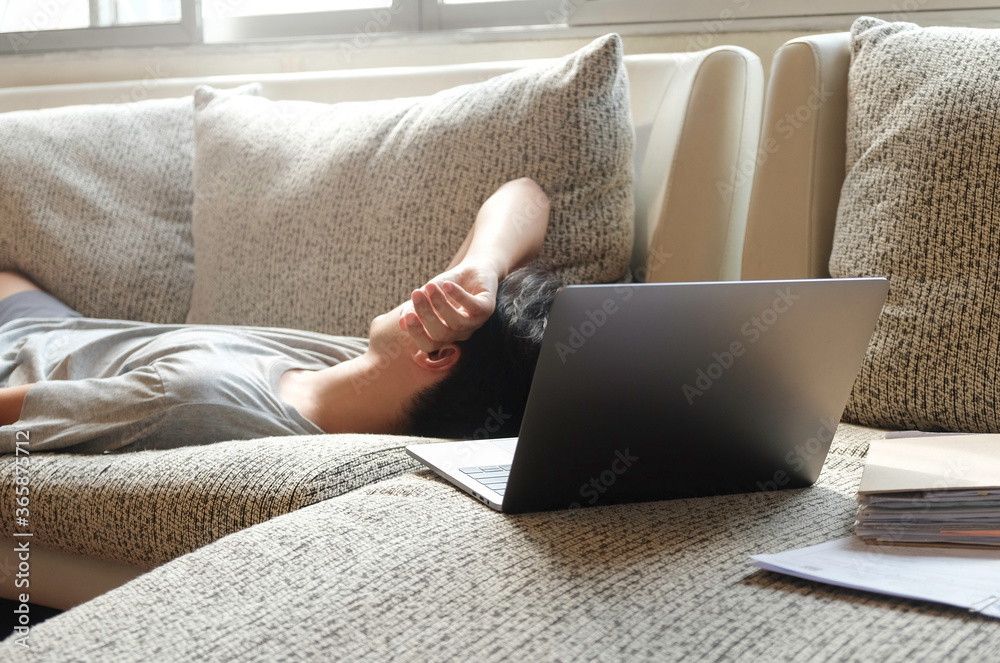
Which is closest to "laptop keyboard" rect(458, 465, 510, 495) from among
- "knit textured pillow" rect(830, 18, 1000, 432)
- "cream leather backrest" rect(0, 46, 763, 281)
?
"knit textured pillow" rect(830, 18, 1000, 432)

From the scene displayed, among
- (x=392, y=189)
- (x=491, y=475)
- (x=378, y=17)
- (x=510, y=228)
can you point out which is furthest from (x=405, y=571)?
(x=378, y=17)

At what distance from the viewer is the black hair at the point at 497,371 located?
1062mm

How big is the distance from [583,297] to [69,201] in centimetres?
138

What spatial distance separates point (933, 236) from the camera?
105 centimetres

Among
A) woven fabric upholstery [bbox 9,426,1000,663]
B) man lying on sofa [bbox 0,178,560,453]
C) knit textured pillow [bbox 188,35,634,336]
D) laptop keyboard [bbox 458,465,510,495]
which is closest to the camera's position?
woven fabric upholstery [bbox 9,426,1000,663]

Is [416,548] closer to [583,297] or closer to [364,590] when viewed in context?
[364,590]

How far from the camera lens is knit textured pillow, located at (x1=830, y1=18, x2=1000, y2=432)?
1.00 m

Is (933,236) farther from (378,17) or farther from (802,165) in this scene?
(378,17)

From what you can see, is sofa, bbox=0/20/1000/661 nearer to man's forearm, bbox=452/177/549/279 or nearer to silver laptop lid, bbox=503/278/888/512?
silver laptop lid, bbox=503/278/888/512

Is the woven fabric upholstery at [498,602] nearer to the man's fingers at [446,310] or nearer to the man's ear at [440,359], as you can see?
the man's fingers at [446,310]

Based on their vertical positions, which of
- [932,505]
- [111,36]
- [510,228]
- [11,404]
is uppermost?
[111,36]

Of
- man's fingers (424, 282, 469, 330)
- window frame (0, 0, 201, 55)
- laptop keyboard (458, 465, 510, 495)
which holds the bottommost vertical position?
laptop keyboard (458, 465, 510, 495)

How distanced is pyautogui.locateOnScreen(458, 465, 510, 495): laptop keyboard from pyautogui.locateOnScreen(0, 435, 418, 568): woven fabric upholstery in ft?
A: 0.39

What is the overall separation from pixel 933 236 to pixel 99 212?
55.6 inches
